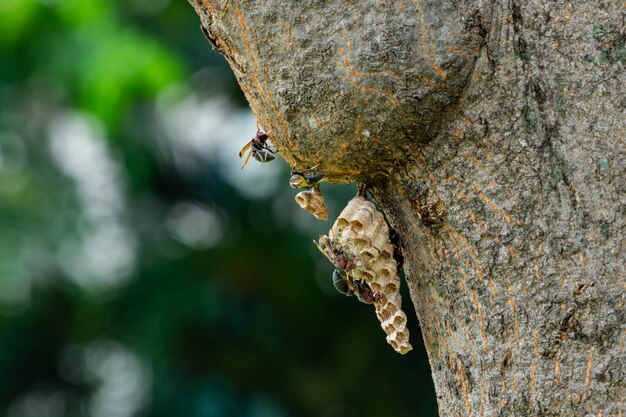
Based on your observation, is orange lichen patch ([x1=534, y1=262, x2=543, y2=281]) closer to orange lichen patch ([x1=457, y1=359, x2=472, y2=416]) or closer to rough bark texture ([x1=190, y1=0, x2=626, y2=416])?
rough bark texture ([x1=190, y1=0, x2=626, y2=416])

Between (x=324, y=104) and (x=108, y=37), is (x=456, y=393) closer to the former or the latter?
(x=324, y=104)

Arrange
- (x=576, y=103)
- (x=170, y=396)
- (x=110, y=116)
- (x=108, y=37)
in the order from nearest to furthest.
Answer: (x=576, y=103)
(x=110, y=116)
(x=108, y=37)
(x=170, y=396)

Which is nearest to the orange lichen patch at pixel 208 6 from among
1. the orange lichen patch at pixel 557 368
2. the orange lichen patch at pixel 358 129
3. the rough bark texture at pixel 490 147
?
the rough bark texture at pixel 490 147

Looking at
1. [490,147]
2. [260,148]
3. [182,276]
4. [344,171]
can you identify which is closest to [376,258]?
[344,171]

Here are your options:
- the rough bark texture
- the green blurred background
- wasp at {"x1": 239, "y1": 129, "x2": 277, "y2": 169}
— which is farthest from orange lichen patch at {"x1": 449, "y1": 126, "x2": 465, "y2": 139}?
the green blurred background

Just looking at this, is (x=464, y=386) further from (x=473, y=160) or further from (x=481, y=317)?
(x=473, y=160)

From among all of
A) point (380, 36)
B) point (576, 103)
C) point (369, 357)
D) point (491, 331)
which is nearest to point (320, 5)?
point (380, 36)

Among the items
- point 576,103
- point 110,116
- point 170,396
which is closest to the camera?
point 576,103

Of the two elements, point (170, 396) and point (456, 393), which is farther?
point (170, 396)
